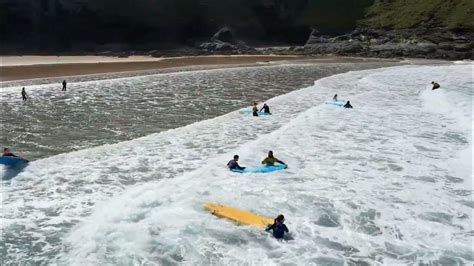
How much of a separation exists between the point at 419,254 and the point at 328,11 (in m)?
129

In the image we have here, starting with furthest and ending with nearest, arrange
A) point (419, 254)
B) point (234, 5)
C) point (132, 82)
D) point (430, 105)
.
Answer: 1. point (234, 5)
2. point (132, 82)
3. point (430, 105)
4. point (419, 254)

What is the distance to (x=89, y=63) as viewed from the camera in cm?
7181

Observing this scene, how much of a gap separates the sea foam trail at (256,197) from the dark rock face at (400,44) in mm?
78585

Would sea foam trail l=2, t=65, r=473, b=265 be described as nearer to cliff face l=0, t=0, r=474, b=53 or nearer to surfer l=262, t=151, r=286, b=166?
surfer l=262, t=151, r=286, b=166

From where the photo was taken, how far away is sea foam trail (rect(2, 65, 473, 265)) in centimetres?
1360

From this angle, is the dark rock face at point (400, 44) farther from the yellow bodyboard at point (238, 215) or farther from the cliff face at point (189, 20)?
the yellow bodyboard at point (238, 215)

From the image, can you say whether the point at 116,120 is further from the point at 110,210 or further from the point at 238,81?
the point at 238,81

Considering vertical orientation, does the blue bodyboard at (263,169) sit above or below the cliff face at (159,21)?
below

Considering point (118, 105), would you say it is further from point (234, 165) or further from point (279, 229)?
point (279, 229)

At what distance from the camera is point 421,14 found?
117 meters

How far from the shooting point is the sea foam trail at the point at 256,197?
1360cm

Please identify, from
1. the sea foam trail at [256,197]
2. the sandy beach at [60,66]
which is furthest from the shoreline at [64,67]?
the sea foam trail at [256,197]

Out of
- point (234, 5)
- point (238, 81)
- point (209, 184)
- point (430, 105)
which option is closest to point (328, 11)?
point (234, 5)

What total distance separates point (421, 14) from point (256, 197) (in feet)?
379
